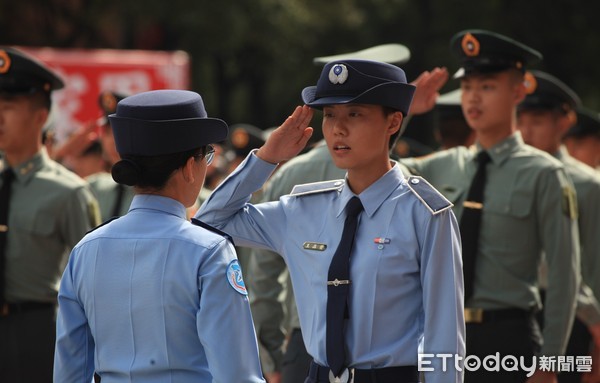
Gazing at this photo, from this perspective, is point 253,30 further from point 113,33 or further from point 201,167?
point 201,167

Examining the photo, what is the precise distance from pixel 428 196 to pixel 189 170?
901 mm

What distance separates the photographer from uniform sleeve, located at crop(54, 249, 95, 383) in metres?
3.64

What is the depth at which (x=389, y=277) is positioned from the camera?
3.83m

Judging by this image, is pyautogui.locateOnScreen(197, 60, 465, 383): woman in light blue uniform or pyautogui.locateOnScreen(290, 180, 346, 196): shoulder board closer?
pyautogui.locateOnScreen(197, 60, 465, 383): woman in light blue uniform

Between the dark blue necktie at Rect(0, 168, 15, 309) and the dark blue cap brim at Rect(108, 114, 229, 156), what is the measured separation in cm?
270

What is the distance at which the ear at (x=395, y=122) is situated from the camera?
13.5 ft

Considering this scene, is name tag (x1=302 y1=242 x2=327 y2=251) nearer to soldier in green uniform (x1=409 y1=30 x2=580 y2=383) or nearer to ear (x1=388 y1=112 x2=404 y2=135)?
ear (x1=388 y1=112 x2=404 y2=135)

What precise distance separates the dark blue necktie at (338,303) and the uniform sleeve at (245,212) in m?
0.37

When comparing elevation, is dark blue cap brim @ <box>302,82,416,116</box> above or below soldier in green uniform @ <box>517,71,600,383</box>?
above

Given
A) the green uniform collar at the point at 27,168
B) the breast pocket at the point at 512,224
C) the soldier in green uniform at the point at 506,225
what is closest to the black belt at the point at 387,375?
the soldier in green uniform at the point at 506,225

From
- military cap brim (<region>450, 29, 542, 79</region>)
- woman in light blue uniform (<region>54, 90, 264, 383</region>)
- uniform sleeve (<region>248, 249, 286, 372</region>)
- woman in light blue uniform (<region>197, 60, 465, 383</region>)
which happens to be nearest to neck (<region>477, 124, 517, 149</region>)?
military cap brim (<region>450, 29, 542, 79</region>)

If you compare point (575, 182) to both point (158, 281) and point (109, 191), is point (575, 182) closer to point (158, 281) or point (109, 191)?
point (109, 191)

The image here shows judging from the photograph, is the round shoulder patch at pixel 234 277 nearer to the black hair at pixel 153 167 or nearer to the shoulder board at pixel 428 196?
the black hair at pixel 153 167

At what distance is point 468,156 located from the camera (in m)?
5.98
